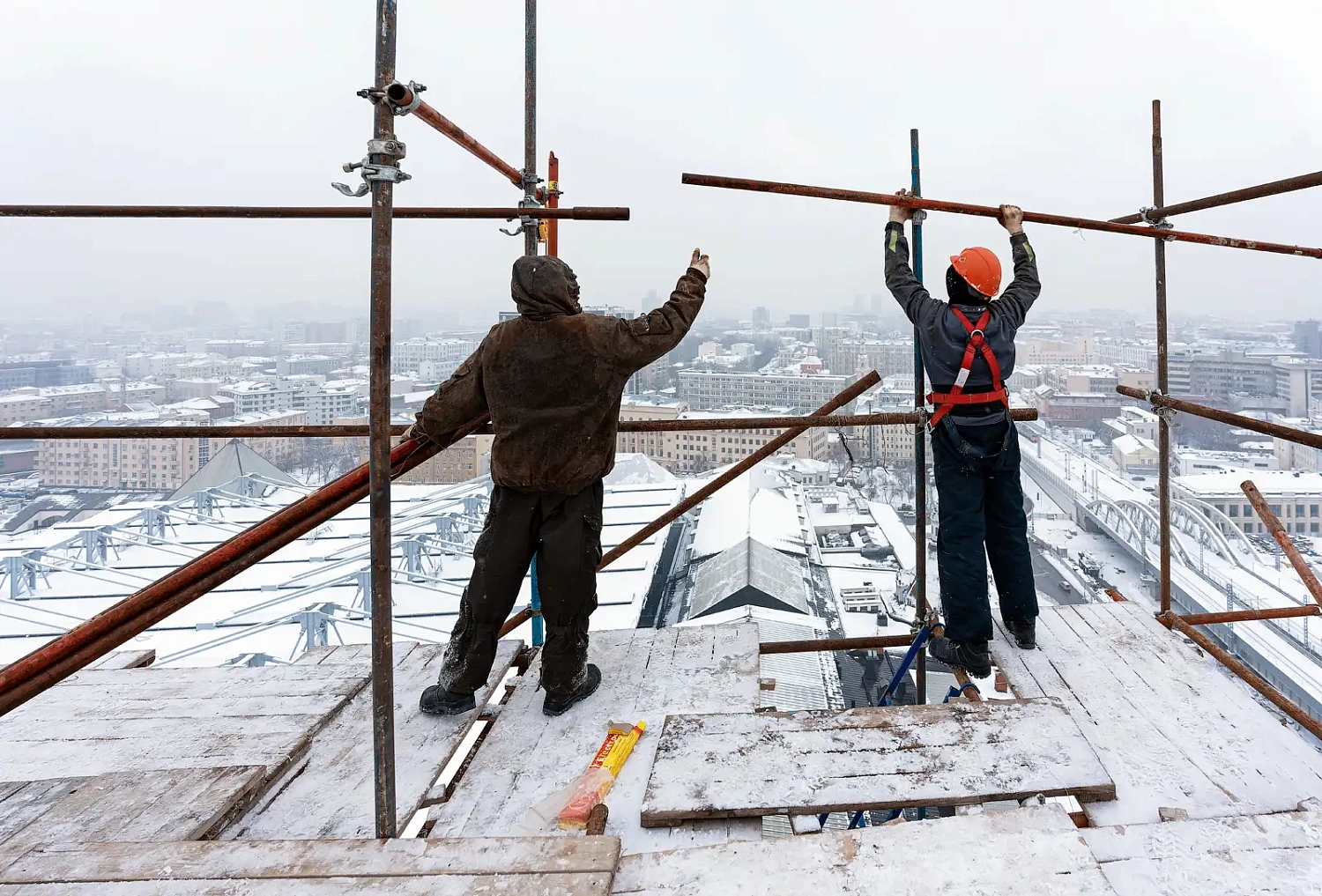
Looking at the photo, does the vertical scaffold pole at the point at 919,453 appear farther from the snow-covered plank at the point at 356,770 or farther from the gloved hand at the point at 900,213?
the snow-covered plank at the point at 356,770

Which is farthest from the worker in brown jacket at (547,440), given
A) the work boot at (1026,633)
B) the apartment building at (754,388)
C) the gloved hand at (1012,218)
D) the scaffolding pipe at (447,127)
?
the apartment building at (754,388)

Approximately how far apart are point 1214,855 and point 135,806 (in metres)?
2.94

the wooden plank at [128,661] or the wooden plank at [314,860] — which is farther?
the wooden plank at [128,661]

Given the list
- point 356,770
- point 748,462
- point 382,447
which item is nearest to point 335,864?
point 356,770

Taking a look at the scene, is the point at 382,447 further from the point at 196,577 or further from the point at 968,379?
the point at 968,379

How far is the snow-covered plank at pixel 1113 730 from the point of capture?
1934 mm

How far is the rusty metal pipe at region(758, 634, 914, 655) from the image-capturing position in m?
3.40

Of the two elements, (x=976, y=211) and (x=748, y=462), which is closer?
(x=976, y=211)

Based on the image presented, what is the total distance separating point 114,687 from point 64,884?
198 cm

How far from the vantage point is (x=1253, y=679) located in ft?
9.00

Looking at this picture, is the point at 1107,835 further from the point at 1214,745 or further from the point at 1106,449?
the point at 1106,449

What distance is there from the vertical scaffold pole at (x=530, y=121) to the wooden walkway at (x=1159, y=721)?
9.86 ft

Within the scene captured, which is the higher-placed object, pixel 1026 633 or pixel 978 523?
pixel 978 523

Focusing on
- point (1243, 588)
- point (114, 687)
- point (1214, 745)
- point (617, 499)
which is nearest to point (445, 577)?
point (617, 499)
